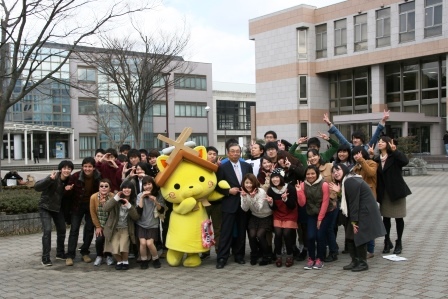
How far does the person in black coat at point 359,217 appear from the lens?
605 centimetres

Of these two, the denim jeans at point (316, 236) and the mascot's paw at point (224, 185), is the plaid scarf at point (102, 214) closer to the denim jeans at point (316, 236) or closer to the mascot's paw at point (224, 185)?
the mascot's paw at point (224, 185)

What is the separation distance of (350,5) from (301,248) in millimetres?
30299

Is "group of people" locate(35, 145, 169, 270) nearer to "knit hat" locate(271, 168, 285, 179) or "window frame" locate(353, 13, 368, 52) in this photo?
"knit hat" locate(271, 168, 285, 179)

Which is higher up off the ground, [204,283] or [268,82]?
[268,82]

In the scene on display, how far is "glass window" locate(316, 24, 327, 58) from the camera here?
35.4m

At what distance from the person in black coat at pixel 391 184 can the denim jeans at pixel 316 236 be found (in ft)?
3.68

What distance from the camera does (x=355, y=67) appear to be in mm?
33781

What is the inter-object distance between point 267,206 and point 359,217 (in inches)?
50.9

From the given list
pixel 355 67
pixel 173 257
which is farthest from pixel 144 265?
pixel 355 67

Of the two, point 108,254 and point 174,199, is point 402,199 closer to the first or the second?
point 174,199

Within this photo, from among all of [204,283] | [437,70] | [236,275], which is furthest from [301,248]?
[437,70]

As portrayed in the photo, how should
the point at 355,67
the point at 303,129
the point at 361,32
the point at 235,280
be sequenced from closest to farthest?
the point at 235,280 → the point at 361,32 → the point at 355,67 → the point at 303,129

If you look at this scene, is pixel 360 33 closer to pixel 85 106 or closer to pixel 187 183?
pixel 187 183

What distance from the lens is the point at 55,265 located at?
700cm
